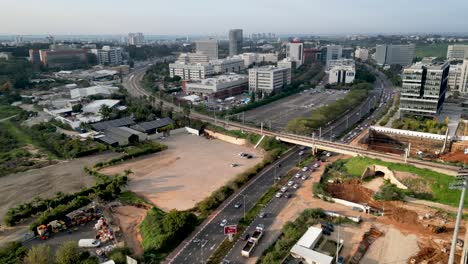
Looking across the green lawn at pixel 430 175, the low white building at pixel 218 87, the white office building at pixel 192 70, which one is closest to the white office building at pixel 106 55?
the white office building at pixel 192 70

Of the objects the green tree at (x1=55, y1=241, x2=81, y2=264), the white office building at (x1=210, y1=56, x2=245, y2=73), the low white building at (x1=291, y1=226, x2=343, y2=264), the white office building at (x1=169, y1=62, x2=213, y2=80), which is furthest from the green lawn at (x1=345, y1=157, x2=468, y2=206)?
the white office building at (x1=210, y1=56, x2=245, y2=73)

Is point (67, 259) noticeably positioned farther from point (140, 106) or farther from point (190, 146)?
point (140, 106)

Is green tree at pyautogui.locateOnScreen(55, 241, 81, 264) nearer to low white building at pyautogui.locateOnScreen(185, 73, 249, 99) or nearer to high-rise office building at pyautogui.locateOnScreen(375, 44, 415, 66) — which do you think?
low white building at pyautogui.locateOnScreen(185, 73, 249, 99)

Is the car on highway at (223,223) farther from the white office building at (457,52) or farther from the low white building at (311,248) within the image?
the white office building at (457,52)

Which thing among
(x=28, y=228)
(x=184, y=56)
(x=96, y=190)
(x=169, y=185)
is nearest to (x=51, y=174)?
(x=96, y=190)

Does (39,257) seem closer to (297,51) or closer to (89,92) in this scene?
(89,92)

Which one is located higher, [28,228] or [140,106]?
[140,106]

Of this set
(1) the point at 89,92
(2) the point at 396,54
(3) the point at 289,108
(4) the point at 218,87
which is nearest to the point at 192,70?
(4) the point at 218,87
